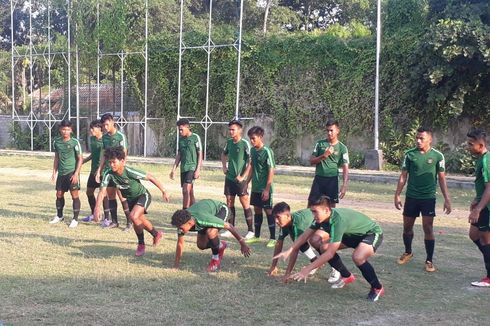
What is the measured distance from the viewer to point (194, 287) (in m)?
6.39

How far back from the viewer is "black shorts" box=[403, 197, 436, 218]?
7.45 metres

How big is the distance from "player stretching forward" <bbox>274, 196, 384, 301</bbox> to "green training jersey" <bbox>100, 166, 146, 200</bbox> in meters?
2.81

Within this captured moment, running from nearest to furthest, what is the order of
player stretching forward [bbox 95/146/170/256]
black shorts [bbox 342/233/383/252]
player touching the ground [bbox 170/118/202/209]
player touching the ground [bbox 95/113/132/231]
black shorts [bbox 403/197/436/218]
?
black shorts [bbox 342/233/383/252]
black shorts [bbox 403/197/436/218]
player stretching forward [bbox 95/146/170/256]
player touching the ground [bbox 95/113/132/231]
player touching the ground [bbox 170/118/202/209]

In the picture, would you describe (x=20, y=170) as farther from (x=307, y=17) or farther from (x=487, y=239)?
(x=307, y=17)

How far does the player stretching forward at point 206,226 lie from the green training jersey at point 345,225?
50.4 inches

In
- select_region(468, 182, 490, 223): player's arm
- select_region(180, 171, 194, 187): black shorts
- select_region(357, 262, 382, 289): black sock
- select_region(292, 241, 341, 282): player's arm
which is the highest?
select_region(468, 182, 490, 223): player's arm

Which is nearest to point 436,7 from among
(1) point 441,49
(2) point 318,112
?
(1) point 441,49

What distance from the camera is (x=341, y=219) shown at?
6.00 metres

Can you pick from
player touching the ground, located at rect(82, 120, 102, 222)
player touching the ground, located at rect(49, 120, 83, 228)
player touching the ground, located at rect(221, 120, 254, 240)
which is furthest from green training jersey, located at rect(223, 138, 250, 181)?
player touching the ground, located at rect(49, 120, 83, 228)

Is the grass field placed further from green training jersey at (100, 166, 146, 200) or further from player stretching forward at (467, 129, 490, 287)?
green training jersey at (100, 166, 146, 200)

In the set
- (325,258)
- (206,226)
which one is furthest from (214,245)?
(325,258)

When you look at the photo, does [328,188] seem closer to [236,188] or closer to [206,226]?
[236,188]

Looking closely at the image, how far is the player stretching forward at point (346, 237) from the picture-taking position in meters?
5.91

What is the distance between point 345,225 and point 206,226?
182 centimetres
